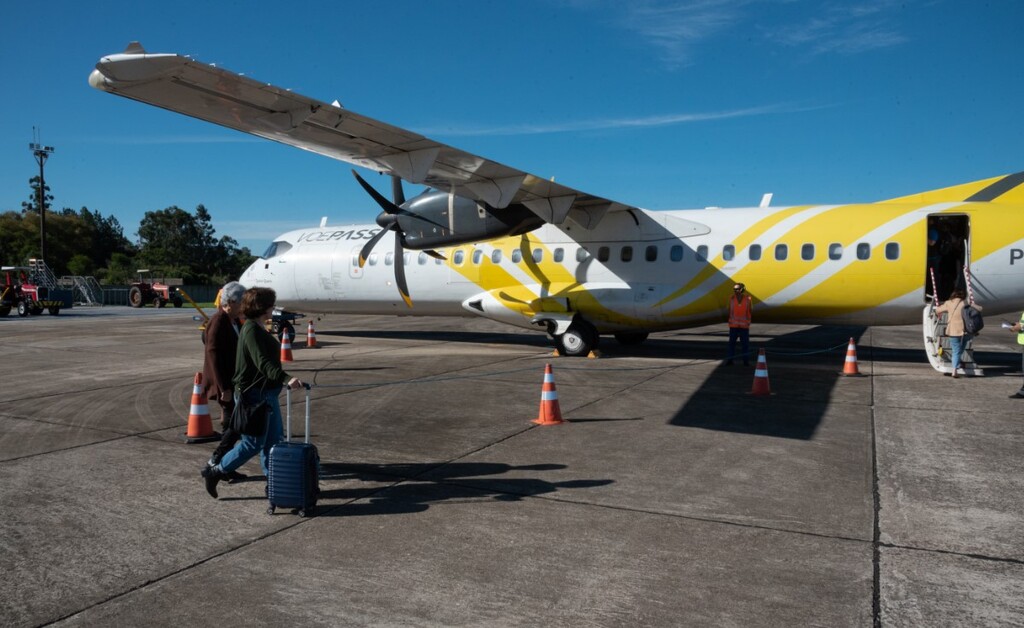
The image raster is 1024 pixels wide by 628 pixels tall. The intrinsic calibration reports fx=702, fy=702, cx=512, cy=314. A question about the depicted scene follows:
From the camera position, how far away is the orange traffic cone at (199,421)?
7.45m

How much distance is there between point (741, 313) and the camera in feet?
43.9

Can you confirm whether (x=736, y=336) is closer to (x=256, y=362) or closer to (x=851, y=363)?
(x=851, y=363)

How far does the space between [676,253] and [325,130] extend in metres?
7.47

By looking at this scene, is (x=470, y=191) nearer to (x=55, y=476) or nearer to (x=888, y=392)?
(x=888, y=392)

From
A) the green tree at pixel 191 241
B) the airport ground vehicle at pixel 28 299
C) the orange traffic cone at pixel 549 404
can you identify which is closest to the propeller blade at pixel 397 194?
the orange traffic cone at pixel 549 404

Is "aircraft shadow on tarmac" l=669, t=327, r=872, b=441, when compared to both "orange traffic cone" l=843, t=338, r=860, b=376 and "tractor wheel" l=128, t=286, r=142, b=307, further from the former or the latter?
"tractor wheel" l=128, t=286, r=142, b=307

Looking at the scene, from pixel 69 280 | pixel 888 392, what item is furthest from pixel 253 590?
pixel 69 280

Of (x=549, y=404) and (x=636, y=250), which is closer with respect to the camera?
(x=549, y=404)

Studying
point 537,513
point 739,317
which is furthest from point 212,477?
point 739,317

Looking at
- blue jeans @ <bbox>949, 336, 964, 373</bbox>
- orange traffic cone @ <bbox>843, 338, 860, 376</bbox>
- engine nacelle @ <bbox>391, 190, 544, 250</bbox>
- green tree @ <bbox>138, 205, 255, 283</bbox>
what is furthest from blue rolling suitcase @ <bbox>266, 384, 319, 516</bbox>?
green tree @ <bbox>138, 205, 255, 283</bbox>

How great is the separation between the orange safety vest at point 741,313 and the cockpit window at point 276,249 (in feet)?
41.0

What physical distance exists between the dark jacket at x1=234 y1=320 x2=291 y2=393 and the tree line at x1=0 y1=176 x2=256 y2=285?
1819 inches

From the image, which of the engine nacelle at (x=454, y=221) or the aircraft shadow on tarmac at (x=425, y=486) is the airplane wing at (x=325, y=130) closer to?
the engine nacelle at (x=454, y=221)

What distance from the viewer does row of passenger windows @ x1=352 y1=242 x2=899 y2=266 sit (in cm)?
1326
